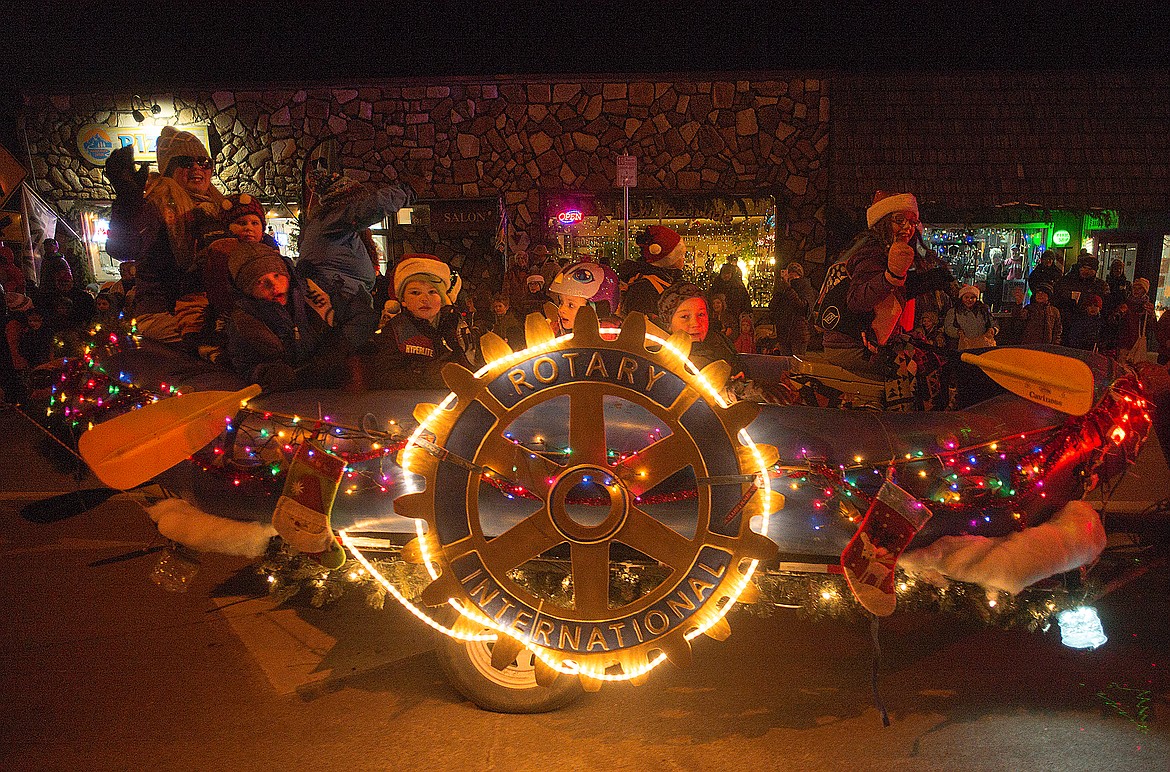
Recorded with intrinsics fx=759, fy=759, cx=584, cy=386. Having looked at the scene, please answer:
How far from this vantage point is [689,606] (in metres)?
2.48

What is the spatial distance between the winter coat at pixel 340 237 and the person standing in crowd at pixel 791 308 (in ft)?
21.4

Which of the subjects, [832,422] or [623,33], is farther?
[623,33]

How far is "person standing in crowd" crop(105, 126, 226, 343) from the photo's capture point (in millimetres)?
4672

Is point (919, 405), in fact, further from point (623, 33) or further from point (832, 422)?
point (623, 33)

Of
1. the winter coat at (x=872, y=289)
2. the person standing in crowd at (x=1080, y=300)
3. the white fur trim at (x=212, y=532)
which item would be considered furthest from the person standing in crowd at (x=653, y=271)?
the person standing in crowd at (x=1080, y=300)

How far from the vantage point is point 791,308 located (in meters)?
10.3

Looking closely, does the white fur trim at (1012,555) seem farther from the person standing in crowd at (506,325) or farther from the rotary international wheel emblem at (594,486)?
the person standing in crowd at (506,325)

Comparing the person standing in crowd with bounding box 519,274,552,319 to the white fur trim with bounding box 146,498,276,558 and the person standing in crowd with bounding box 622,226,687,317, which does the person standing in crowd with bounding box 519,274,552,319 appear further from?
the white fur trim with bounding box 146,498,276,558

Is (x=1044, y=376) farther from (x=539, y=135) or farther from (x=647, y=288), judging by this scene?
(x=539, y=135)

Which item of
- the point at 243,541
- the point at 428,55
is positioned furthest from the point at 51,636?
the point at 428,55

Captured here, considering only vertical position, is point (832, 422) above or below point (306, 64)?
below

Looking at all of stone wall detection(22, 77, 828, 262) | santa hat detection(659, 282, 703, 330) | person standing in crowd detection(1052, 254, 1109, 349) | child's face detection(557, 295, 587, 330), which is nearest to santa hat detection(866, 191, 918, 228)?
santa hat detection(659, 282, 703, 330)

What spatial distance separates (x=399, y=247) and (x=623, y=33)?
5220 millimetres

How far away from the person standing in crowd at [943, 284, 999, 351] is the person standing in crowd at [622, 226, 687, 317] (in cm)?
471
